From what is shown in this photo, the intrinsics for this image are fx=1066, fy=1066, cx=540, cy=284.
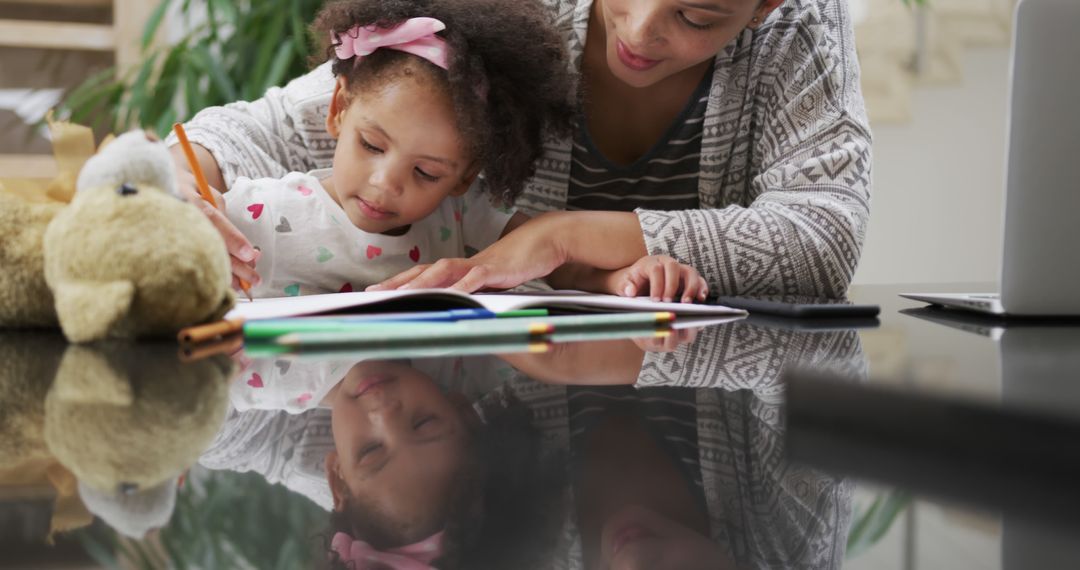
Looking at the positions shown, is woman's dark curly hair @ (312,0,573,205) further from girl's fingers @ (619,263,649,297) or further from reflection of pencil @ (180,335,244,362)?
reflection of pencil @ (180,335,244,362)

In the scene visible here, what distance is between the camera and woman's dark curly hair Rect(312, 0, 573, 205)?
3.76ft

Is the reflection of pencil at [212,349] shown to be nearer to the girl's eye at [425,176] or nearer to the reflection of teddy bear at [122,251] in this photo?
the reflection of teddy bear at [122,251]

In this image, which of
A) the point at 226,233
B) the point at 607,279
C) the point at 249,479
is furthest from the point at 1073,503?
the point at 607,279

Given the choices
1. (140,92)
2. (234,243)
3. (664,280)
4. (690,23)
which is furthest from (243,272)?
(140,92)

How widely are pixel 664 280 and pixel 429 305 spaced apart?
11.8 inches

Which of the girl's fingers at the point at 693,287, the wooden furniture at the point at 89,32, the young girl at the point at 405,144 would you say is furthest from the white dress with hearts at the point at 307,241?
the wooden furniture at the point at 89,32

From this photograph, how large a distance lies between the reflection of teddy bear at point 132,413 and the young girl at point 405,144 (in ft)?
1.66

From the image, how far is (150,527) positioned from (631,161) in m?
1.21

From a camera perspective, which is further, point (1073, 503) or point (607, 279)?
point (607, 279)

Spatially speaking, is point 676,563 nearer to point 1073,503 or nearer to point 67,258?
point 1073,503

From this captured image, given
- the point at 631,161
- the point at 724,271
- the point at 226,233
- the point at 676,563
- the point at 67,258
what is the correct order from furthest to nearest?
the point at 631,161, the point at 724,271, the point at 226,233, the point at 67,258, the point at 676,563

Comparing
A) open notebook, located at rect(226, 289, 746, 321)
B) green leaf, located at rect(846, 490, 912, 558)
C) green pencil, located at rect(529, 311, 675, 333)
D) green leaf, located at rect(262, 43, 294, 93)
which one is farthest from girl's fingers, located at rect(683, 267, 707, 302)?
green leaf, located at rect(262, 43, 294, 93)

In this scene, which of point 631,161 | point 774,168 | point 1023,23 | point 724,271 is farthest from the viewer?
point 631,161

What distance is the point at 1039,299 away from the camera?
33.1 inches
